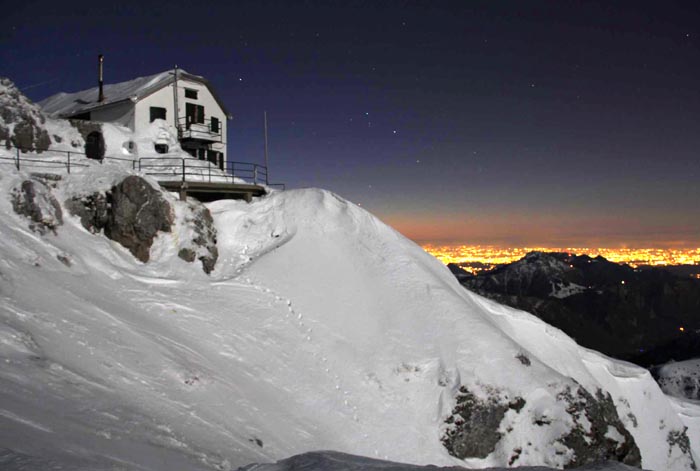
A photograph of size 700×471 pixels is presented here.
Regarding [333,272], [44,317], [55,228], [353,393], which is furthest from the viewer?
[333,272]

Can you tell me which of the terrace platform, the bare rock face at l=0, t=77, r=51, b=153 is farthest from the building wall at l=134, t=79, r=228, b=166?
the terrace platform

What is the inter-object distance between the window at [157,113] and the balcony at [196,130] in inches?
65.2

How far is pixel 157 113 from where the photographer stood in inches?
1615

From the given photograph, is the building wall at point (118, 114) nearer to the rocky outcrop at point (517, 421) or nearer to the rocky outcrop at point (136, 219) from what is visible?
the rocky outcrop at point (136, 219)

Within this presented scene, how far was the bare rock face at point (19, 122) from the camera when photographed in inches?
1148

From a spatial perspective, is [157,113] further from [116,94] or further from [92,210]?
[92,210]

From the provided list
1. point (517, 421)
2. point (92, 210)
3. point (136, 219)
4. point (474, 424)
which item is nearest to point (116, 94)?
point (92, 210)

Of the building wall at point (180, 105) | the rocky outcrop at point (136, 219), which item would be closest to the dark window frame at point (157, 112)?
the building wall at point (180, 105)

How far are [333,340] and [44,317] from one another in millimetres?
11724

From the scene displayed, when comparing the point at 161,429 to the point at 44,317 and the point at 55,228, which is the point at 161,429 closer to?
the point at 44,317

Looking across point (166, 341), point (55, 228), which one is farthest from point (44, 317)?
point (55, 228)

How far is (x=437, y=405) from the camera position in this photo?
1958 cm

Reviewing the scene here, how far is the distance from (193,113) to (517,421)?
37.9m

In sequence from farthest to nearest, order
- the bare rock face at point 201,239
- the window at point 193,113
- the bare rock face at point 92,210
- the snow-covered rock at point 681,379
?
the snow-covered rock at point 681,379
the window at point 193,113
the bare rock face at point 201,239
the bare rock face at point 92,210
